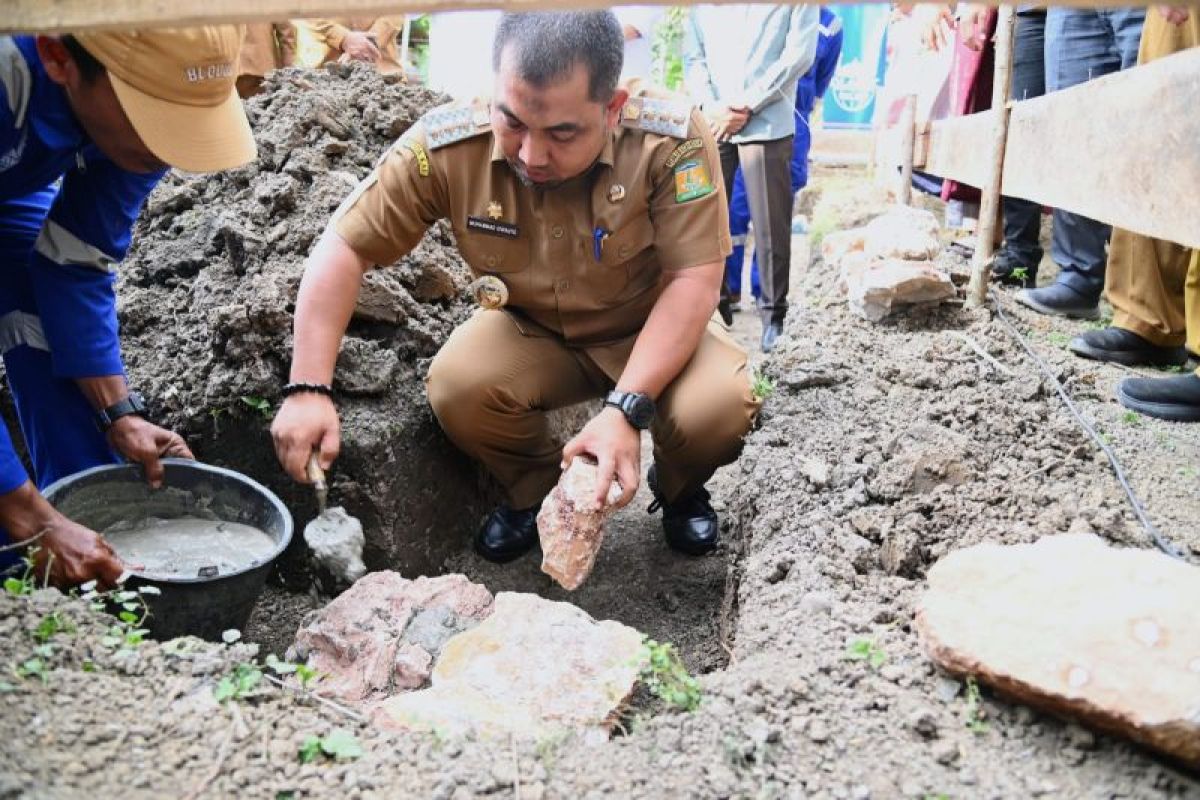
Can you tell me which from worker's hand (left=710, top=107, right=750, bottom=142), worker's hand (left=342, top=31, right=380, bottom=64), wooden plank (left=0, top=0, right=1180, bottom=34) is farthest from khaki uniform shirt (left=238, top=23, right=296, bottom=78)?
wooden plank (left=0, top=0, right=1180, bottom=34)

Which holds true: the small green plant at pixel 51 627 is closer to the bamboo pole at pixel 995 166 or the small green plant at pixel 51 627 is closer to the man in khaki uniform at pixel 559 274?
the man in khaki uniform at pixel 559 274

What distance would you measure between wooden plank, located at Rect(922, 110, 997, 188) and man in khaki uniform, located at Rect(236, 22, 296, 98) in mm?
3956

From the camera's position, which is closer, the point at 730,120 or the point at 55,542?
the point at 55,542

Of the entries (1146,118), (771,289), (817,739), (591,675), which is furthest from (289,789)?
(771,289)

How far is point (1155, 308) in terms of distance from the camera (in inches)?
127

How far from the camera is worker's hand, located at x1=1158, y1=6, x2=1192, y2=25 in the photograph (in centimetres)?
265

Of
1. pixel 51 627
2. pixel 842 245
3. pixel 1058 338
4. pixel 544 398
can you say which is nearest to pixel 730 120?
pixel 842 245

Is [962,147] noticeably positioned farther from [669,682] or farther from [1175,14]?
[669,682]

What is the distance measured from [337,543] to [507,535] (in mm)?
660

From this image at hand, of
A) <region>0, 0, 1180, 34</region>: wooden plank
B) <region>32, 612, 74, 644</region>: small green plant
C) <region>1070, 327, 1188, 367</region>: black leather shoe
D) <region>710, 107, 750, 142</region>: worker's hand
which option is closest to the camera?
<region>0, 0, 1180, 34</region>: wooden plank

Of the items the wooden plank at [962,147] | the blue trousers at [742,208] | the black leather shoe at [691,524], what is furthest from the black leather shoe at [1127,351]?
the blue trousers at [742,208]

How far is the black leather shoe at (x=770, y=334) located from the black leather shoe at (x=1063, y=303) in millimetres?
1457

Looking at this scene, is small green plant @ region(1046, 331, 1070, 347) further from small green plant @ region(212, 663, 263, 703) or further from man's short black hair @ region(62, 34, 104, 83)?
man's short black hair @ region(62, 34, 104, 83)

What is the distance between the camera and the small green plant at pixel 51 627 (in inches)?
61.4
